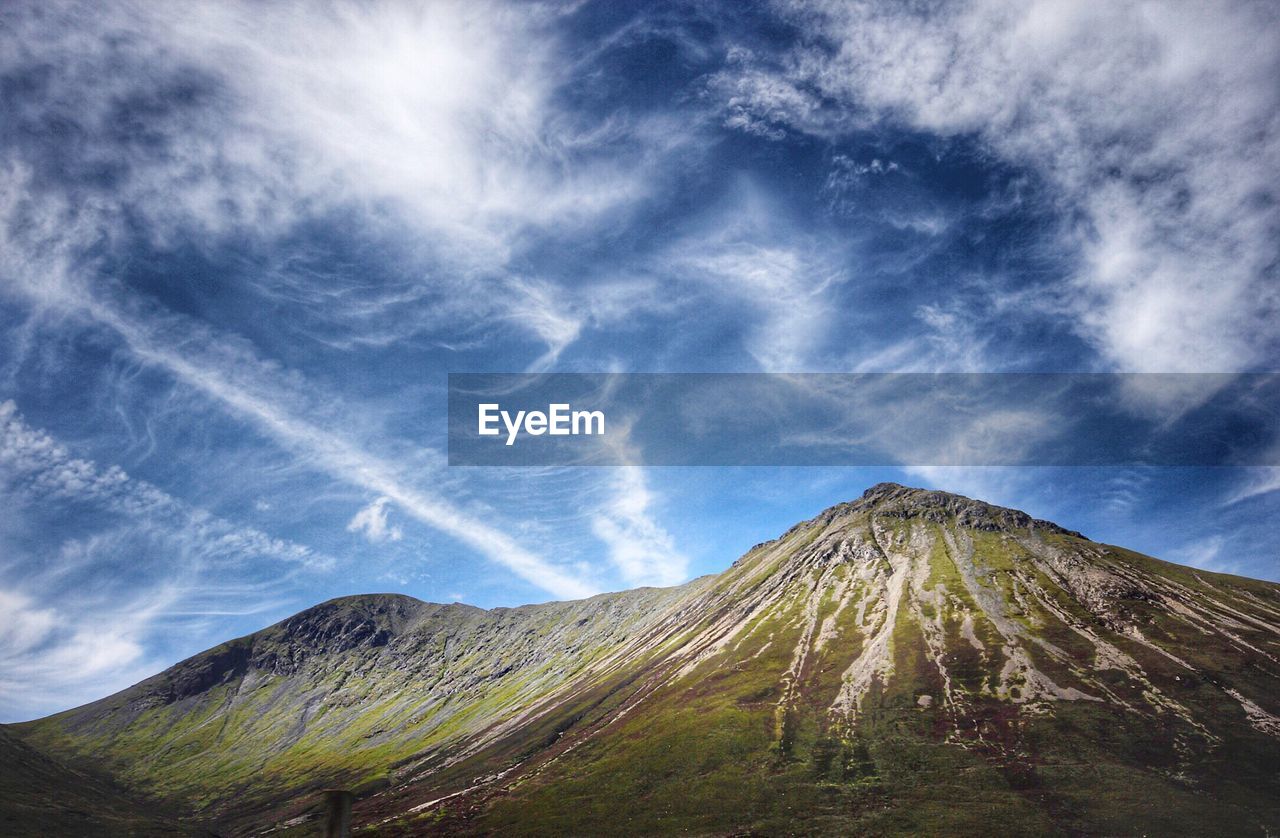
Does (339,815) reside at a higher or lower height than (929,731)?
higher

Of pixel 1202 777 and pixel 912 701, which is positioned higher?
pixel 912 701

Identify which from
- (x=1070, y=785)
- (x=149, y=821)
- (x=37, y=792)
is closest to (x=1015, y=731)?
(x=1070, y=785)

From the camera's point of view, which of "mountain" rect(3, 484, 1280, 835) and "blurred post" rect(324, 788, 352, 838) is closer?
"blurred post" rect(324, 788, 352, 838)

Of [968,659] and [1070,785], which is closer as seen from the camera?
[1070,785]

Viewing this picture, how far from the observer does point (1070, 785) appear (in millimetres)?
96875

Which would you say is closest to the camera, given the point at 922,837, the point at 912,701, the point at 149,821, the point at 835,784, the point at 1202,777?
the point at 922,837

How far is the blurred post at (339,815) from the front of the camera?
12.4 m

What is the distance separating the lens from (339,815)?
42.2ft

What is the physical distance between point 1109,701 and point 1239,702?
20480mm

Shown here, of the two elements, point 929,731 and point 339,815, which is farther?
point 929,731

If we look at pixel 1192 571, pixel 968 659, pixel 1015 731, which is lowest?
pixel 1015 731

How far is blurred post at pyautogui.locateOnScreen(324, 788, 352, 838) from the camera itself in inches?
488

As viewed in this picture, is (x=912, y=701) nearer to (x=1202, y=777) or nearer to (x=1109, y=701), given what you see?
(x=1109, y=701)

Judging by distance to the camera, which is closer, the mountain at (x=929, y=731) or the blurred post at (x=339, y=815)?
the blurred post at (x=339, y=815)
